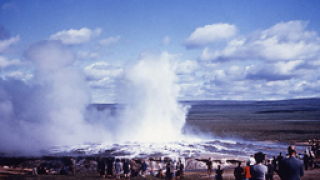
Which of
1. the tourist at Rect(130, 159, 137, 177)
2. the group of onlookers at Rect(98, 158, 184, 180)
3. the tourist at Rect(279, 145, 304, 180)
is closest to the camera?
the tourist at Rect(279, 145, 304, 180)

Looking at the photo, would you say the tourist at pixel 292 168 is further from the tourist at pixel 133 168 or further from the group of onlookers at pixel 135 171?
the tourist at pixel 133 168

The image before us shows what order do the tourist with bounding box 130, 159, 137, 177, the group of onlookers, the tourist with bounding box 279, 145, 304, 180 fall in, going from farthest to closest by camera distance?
the tourist with bounding box 130, 159, 137, 177 → the group of onlookers → the tourist with bounding box 279, 145, 304, 180

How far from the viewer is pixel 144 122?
122 feet

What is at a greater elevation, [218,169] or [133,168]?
[218,169]

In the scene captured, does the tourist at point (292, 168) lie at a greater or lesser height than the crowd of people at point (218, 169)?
greater

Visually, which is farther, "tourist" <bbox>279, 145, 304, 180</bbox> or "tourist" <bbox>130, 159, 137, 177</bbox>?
"tourist" <bbox>130, 159, 137, 177</bbox>

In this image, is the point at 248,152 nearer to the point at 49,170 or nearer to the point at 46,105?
the point at 49,170

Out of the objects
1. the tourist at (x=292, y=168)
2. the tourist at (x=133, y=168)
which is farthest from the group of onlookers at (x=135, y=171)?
the tourist at (x=292, y=168)

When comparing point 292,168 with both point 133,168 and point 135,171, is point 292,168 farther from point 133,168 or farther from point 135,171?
point 133,168

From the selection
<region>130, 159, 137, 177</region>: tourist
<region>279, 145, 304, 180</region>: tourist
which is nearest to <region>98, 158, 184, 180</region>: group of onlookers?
<region>130, 159, 137, 177</region>: tourist

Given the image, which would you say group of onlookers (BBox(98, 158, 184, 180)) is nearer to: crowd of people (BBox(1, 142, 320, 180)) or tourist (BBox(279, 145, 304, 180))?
crowd of people (BBox(1, 142, 320, 180))

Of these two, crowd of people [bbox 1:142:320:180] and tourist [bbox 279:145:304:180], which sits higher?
tourist [bbox 279:145:304:180]

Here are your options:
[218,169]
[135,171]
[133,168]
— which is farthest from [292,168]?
[133,168]

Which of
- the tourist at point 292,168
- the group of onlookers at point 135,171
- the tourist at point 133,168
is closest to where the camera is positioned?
the tourist at point 292,168
